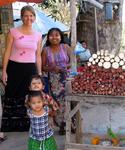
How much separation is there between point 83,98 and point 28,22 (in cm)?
134

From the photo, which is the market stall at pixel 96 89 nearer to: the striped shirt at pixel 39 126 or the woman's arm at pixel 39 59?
the striped shirt at pixel 39 126

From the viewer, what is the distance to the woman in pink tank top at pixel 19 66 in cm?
497

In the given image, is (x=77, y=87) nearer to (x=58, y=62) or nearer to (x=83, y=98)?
(x=83, y=98)

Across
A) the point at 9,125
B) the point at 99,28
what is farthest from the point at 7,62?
the point at 99,28

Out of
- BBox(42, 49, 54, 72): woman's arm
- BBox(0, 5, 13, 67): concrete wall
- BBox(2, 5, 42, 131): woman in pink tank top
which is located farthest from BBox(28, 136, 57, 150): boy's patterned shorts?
BBox(0, 5, 13, 67): concrete wall

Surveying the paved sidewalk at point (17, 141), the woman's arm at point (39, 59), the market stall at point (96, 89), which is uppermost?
the woman's arm at point (39, 59)

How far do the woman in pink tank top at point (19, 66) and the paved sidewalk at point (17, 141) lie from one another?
16 centimetres

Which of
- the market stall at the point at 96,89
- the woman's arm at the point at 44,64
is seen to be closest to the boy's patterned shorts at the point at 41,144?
the market stall at the point at 96,89

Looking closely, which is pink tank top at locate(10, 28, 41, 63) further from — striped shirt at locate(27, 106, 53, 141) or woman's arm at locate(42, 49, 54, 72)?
striped shirt at locate(27, 106, 53, 141)

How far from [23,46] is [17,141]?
3.98 feet

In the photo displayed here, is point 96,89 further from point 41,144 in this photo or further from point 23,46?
point 23,46

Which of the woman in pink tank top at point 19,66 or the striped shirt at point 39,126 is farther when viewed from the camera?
the woman in pink tank top at point 19,66

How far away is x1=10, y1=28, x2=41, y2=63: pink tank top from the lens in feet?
16.3

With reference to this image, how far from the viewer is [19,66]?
5215 millimetres
